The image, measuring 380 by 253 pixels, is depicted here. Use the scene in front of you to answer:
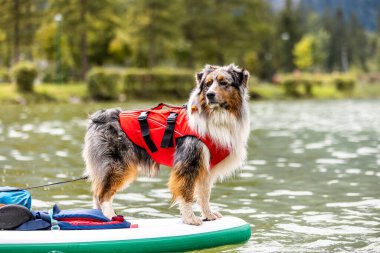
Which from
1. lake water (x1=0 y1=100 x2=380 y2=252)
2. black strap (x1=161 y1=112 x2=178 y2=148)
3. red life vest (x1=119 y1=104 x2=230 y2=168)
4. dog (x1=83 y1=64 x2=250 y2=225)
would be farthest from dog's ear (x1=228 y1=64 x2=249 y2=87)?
lake water (x1=0 y1=100 x2=380 y2=252)

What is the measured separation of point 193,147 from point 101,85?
43708 mm

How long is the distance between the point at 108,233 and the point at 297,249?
96.1 inches

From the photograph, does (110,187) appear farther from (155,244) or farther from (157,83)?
(157,83)

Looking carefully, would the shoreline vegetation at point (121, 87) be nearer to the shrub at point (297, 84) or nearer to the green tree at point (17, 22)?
the shrub at point (297, 84)

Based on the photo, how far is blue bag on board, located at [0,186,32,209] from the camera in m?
8.05

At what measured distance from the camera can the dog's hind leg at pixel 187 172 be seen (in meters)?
8.24

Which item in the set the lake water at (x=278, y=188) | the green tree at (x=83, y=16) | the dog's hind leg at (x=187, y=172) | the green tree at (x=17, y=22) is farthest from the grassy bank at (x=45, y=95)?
the dog's hind leg at (x=187, y=172)

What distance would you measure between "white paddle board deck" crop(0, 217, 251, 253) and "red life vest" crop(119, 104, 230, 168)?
0.89m

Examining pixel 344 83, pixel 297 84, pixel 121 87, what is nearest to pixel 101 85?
pixel 121 87

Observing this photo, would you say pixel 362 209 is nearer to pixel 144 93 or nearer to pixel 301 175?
pixel 301 175

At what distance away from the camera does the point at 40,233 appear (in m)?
7.39

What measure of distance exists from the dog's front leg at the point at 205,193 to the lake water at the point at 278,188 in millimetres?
658

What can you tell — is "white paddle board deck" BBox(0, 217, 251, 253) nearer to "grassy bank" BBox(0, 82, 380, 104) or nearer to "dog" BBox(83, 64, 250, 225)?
"dog" BBox(83, 64, 250, 225)

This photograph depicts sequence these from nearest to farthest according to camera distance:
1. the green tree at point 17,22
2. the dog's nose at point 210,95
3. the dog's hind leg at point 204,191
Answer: the dog's nose at point 210,95, the dog's hind leg at point 204,191, the green tree at point 17,22
